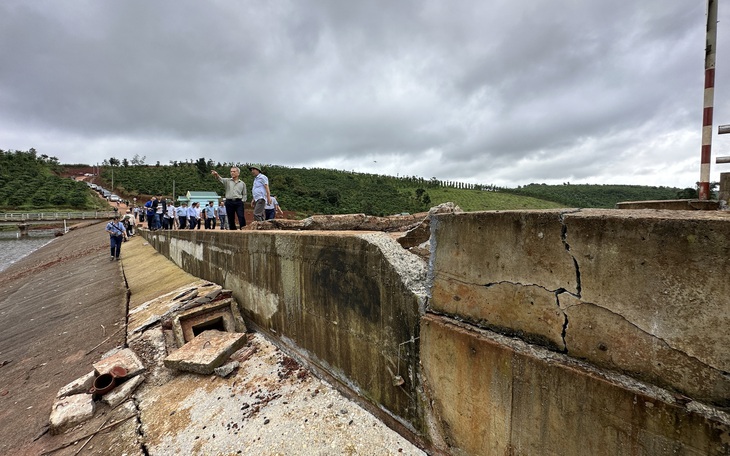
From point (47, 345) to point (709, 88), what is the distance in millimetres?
11477

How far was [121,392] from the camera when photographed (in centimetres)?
355

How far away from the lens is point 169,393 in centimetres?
354

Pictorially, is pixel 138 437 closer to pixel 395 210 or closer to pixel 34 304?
pixel 34 304

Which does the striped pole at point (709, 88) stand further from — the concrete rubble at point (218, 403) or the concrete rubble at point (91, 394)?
the concrete rubble at point (91, 394)

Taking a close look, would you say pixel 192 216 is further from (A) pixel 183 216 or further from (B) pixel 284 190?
(B) pixel 284 190

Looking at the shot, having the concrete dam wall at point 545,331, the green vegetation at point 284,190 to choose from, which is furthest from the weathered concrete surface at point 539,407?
the green vegetation at point 284,190

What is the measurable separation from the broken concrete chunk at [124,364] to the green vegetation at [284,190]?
105 feet

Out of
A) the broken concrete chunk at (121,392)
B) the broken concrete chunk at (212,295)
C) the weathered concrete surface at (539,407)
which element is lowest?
the broken concrete chunk at (121,392)

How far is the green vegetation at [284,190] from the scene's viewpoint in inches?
1832

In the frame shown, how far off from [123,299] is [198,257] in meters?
2.20

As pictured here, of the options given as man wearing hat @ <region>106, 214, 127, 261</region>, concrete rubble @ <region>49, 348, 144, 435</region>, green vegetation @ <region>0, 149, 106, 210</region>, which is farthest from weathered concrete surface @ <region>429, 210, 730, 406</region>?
green vegetation @ <region>0, 149, 106, 210</region>

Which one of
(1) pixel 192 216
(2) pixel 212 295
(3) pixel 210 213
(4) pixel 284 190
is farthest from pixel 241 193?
(4) pixel 284 190

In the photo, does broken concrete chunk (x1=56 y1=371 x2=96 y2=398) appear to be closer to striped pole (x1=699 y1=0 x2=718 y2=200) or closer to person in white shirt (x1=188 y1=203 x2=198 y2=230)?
striped pole (x1=699 y1=0 x2=718 y2=200)

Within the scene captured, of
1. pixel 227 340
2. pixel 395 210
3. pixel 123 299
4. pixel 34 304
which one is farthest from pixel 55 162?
pixel 227 340
